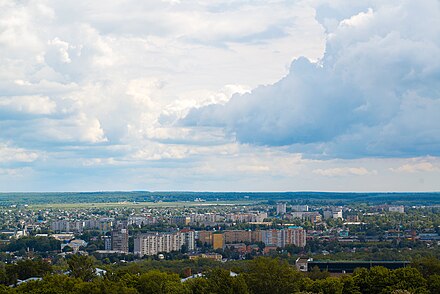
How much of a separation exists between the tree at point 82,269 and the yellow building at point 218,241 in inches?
3305

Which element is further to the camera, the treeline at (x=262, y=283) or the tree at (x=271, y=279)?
the tree at (x=271, y=279)

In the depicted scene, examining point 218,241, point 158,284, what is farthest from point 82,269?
point 218,241

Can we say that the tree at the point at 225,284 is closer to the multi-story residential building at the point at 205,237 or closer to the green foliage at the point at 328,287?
the green foliage at the point at 328,287

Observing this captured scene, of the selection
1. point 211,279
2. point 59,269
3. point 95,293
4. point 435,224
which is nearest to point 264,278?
point 211,279

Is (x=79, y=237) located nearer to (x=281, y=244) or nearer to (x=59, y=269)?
(x=281, y=244)

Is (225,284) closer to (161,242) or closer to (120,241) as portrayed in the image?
(120,241)

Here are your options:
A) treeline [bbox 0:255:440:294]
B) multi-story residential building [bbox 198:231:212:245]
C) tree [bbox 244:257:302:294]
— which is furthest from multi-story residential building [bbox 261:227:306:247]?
treeline [bbox 0:255:440:294]

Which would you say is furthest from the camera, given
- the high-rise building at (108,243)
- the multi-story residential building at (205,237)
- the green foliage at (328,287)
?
the multi-story residential building at (205,237)

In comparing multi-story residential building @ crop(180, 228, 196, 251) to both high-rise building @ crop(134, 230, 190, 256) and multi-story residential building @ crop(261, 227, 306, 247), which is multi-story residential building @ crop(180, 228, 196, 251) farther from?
multi-story residential building @ crop(261, 227, 306, 247)

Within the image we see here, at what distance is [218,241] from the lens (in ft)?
524

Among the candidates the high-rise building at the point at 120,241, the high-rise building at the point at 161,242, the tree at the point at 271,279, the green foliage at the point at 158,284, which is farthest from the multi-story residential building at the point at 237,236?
the green foliage at the point at 158,284

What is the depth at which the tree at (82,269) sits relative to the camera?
68.2 metres

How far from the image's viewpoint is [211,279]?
5875 cm

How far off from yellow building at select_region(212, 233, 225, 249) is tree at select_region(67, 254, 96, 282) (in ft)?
275
